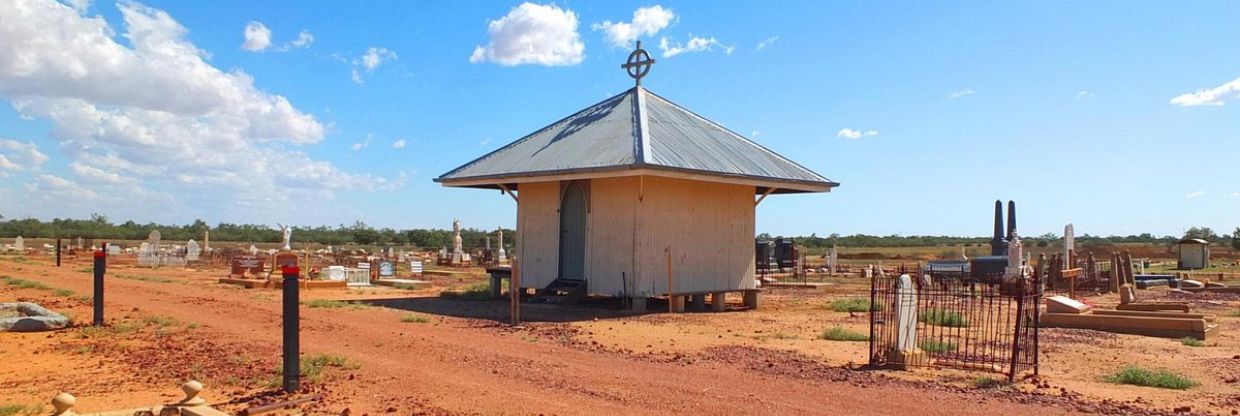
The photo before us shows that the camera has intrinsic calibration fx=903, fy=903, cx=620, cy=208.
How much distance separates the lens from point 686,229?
1808 cm

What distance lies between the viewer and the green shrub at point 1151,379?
29.7 ft

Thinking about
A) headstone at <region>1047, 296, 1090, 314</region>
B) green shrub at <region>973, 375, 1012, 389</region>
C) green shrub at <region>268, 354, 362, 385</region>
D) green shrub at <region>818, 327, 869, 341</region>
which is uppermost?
headstone at <region>1047, 296, 1090, 314</region>

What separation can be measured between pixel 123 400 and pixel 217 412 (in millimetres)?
1703

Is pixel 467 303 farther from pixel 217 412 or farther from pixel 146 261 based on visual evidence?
pixel 146 261

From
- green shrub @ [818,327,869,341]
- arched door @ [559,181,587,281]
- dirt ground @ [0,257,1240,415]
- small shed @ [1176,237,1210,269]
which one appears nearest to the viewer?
dirt ground @ [0,257,1240,415]

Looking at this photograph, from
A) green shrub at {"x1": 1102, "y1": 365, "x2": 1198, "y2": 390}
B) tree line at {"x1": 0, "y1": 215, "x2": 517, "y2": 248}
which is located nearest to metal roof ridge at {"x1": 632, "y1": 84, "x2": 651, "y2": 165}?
green shrub at {"x1": 1102, "y1": 365, "x2": 1198, "y2": 390}

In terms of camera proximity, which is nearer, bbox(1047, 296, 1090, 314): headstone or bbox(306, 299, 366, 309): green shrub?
bbox(1047, 296, 1090, 314): headstone

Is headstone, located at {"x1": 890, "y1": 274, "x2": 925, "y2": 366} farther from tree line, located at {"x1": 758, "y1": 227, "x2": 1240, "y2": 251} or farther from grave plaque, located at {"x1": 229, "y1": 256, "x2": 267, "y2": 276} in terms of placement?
tree line, located at {"x1": 758, "y1": 227, "x2": 1240, "y2": 251}

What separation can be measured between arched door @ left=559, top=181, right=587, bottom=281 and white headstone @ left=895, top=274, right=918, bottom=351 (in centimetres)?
912

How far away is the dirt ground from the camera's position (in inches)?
304

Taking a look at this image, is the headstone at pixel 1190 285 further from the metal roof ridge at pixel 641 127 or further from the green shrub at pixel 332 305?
the green shrub at pixel 332 305

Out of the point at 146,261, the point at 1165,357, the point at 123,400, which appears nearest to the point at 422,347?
the point at 123,400

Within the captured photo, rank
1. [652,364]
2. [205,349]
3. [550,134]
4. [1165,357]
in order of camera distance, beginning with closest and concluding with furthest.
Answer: [652,364] → [205,349] → [1165,357] → [550,134]

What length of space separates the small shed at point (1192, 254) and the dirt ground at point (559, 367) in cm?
3420
